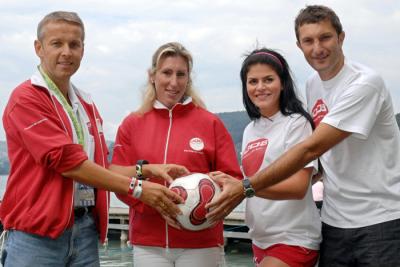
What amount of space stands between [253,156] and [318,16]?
102cm

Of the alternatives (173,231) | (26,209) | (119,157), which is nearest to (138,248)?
(173,231)

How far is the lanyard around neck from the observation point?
346 centimetres

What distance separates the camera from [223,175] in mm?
3754

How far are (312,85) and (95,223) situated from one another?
69.9 inches

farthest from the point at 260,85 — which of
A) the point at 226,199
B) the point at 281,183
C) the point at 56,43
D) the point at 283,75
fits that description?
the point at 56,43

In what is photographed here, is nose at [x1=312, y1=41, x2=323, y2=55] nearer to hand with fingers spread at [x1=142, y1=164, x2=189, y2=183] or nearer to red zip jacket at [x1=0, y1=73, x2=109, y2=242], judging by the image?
hand with fingers spread at [x1=142, y1=164, x2=189, y2=183]

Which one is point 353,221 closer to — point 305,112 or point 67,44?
point 305,112

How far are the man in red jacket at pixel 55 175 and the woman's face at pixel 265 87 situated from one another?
2.81ft

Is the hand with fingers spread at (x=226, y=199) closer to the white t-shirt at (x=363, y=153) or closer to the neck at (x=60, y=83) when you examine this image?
the white t-shirt at (x=363, y=153)

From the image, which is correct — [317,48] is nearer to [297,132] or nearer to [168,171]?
[297,132]

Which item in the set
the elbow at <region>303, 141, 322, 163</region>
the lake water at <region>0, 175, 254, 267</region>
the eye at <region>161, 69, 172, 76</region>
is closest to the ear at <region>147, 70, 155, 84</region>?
the eye at <region>161, 69, 172, 76</region>

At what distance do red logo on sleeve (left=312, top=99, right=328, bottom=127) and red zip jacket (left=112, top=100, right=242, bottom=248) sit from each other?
63 cm

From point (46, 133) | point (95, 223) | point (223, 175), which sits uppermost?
point (46, 133)

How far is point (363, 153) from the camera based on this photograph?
11.7 feet
